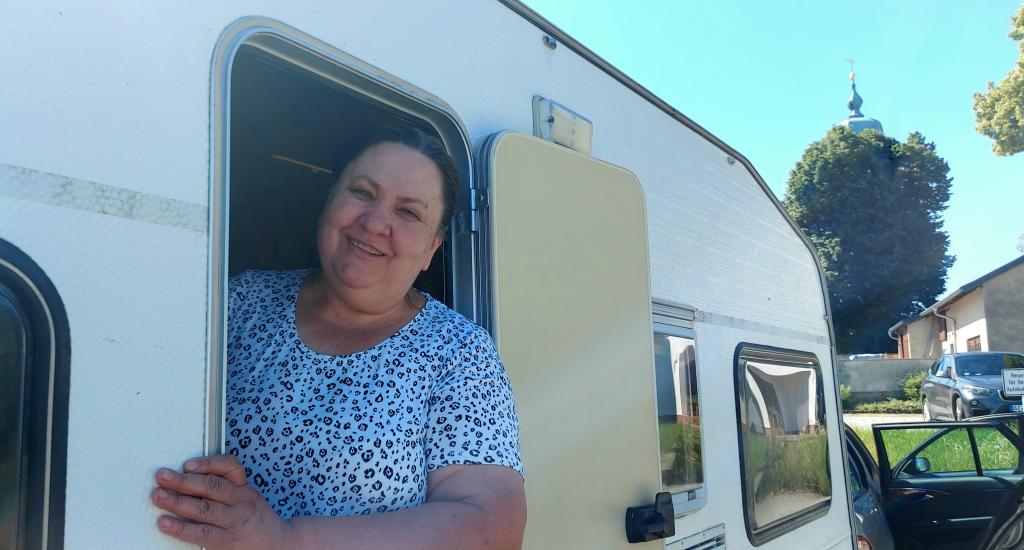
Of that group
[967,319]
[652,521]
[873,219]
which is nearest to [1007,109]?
[967,319]

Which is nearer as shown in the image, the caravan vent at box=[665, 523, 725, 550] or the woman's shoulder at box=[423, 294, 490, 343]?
the woman's shoulder at box=[423, 294, 490, 343]

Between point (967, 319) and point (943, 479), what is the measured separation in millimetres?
24268

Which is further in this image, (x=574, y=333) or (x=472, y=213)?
(x=574, y=333)

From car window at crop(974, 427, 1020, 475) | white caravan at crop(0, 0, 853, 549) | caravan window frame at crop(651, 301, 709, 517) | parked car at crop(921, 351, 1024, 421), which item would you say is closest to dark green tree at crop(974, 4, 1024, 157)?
parked car at crop(921, 351, 1024, 421)

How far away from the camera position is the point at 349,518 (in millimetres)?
1347

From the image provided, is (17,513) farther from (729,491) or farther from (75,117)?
(729,491)

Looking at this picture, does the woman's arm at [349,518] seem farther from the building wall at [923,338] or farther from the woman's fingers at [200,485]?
the building wall at [923,338]

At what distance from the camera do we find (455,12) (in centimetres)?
201

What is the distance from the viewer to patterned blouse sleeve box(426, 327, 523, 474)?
1.53m

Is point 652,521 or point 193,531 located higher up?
point 193,531

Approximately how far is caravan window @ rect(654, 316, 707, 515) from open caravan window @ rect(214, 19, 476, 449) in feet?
3.09

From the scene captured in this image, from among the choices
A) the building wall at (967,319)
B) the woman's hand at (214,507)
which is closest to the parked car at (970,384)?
the building wall at (967,319)

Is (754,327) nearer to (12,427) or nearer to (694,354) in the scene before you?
(694,354)

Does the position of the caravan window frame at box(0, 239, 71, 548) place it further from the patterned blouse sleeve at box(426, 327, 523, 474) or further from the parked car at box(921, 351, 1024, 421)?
the parked car at box(921, 351, 1024, 421)
